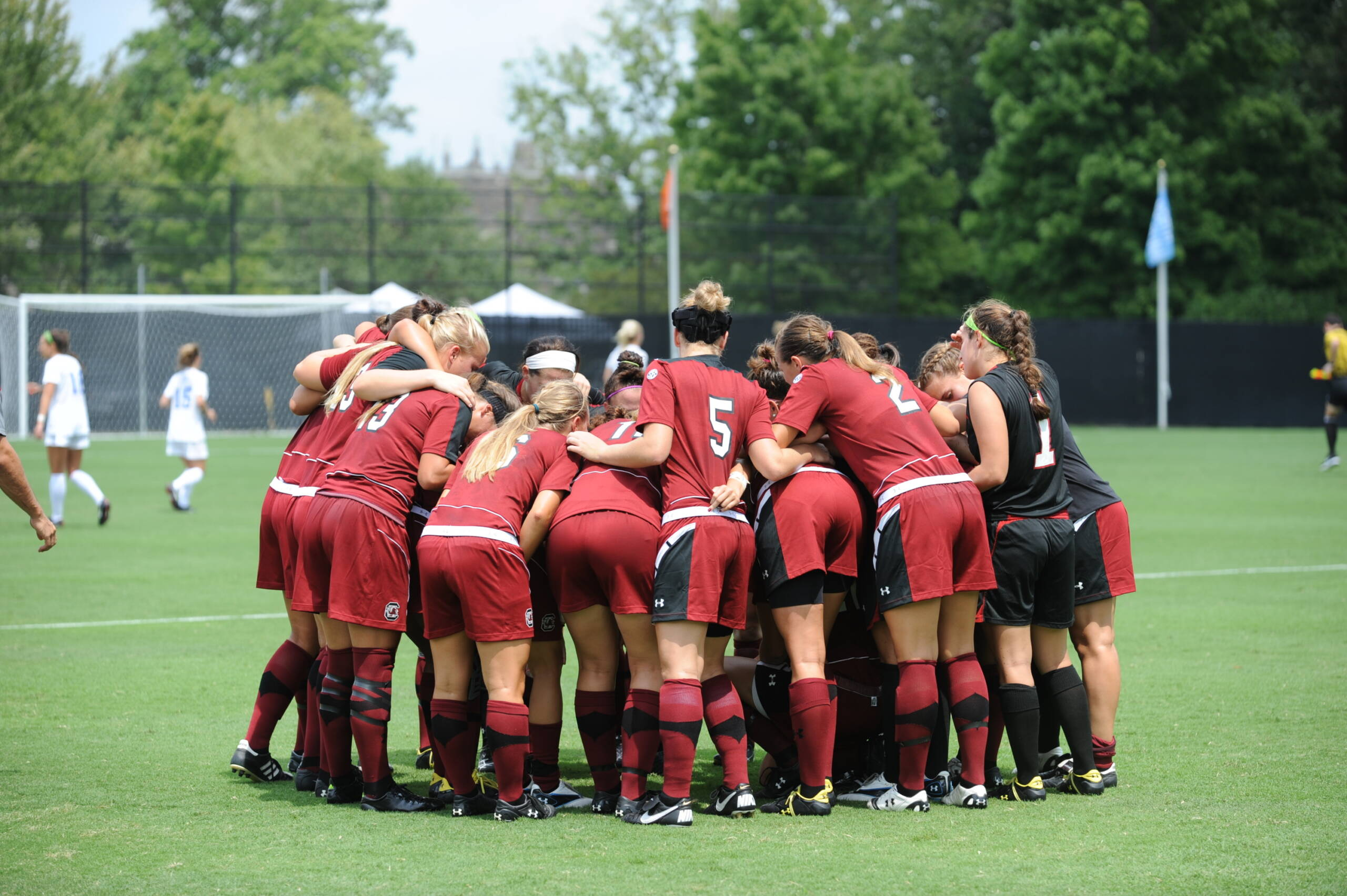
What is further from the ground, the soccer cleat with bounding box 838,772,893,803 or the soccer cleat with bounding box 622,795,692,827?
the soccer cleat with bounding box 622,795,692,827

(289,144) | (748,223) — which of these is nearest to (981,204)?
(748,223)

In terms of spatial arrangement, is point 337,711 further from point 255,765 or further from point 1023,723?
point 1023,723

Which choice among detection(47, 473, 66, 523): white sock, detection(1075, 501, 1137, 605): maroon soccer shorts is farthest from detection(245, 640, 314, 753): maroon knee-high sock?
detection(47, 473, 66, 523): white sock

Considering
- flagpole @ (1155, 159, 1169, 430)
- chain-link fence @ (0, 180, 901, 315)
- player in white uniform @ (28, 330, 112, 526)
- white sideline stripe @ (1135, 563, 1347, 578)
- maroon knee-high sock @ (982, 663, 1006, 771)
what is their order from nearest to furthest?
1. maroon knee-high sock @ (982, 663, 1006, 771)
2. white sideline stripe @ (1135, 563, 1347, 578)
3. player in white uniform @ (28, 330, 112, 526)
4. flagpole @ (1155, 159, 1169, 430)
5. chain-link fence @ (0, 180, 901, 315)

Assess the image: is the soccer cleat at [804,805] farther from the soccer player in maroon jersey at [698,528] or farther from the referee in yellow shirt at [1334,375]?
the referee in yellow shirt at [1334,375]

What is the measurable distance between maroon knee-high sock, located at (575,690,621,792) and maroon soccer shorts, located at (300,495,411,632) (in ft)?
2.73

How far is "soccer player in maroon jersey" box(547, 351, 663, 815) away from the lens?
522 centimetres

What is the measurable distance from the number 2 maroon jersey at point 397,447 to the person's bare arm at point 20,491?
147 cm

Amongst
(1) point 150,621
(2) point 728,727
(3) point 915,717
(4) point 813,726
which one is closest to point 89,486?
(1) point 150,621

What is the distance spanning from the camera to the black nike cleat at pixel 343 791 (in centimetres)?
550

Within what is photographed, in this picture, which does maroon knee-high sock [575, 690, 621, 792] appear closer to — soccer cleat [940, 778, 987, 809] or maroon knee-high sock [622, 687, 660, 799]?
maroon knee-high sock [622, 687, 660, 799]

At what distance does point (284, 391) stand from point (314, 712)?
99.2 feet

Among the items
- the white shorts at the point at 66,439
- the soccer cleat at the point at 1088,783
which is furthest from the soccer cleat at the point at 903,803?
the white shorts at the point at 66,439

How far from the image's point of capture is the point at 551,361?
6070 mm
